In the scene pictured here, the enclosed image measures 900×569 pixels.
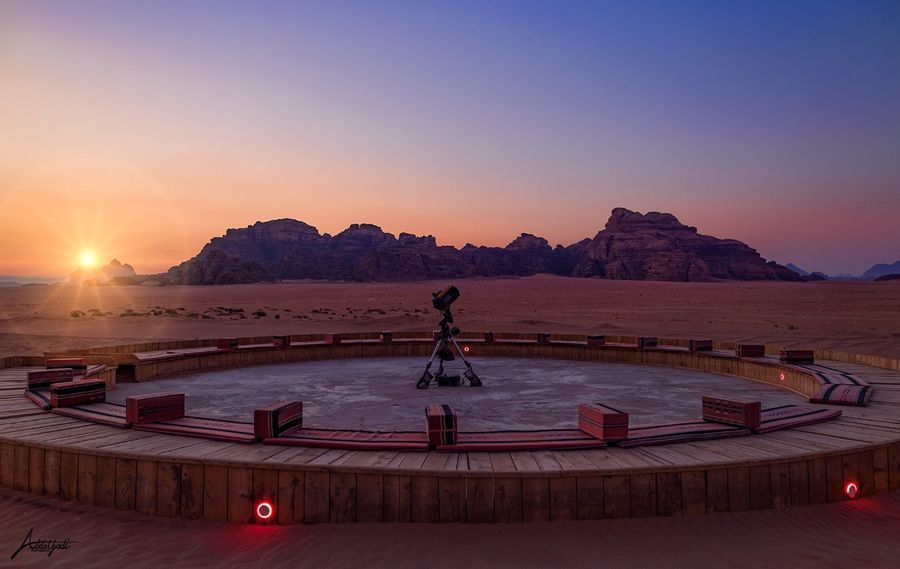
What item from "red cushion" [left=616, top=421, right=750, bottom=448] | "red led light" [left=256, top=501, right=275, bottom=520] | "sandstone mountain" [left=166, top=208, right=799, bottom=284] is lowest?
"red led light" [left=256, top=501, right=275, bottom=520]

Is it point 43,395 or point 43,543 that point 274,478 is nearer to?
point 43,543

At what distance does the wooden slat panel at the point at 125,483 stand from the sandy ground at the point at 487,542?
0.18 meters

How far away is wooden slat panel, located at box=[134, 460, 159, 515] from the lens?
23.3 feet

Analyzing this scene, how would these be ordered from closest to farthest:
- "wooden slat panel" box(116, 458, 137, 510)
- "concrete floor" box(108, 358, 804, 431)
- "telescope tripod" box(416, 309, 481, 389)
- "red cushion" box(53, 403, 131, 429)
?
"wooden slat panel" box(116, 458, 137, 510) < "red cushion" box(53, 403, 131, 429) < "concrete floor" box(108, 358, 804, 431) < "telescope tripod" box(416, 309, 481, 389)

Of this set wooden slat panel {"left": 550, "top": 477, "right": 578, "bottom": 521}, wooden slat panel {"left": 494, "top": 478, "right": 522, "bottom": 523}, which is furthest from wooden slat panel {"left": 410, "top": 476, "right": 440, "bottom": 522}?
wooden slat panel {"left": 550, "top": 477, "right": 578, "bottom": 521}

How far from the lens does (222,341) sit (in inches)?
738

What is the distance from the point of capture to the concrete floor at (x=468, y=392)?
11.0 meters

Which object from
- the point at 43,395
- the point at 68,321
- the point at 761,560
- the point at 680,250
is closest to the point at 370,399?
the point at 43,395

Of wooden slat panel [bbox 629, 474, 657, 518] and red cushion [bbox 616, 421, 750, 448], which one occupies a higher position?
red cushion [bbox 616, 421, 750, 448]

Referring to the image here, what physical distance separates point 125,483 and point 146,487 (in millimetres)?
354

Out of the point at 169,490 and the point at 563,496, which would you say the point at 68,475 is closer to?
the point at 169,490

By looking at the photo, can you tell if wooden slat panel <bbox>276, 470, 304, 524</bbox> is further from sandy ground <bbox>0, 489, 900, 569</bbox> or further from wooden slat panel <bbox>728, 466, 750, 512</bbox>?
wooden slat panel <bbox>728, 466, 750, 512</bbox>

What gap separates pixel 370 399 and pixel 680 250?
165 m

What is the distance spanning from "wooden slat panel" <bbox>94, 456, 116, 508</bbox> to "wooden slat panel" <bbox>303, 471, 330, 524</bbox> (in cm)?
286
